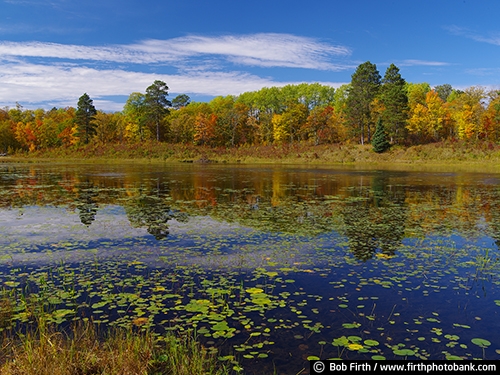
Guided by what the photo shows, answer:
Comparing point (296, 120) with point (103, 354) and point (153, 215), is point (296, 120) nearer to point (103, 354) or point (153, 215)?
point (153, 215)

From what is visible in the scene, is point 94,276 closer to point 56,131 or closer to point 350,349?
point 350,349

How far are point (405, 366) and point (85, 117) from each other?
3776 inches

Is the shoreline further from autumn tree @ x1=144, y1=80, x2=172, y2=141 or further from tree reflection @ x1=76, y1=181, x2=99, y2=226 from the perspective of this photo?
tree reflection @ x1=76, y1=181, x2=99, y2=226

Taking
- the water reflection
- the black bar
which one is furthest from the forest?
the black bar

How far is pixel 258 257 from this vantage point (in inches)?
410

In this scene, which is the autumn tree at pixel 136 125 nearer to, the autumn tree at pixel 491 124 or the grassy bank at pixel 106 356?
the autumn tree at pixel 491 124

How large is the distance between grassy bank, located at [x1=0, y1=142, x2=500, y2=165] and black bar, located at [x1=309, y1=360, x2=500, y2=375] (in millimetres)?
62687

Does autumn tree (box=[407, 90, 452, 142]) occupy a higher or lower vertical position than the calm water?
higher

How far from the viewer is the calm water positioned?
19.6 ft

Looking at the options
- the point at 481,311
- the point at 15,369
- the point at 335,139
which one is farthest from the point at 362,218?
the point at 335,139

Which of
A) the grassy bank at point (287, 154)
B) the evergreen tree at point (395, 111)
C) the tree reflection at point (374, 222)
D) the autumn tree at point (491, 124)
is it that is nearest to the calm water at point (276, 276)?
the tree reflection at point (374, 222)

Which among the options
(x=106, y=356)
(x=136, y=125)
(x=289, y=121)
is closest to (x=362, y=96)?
(x=289, y=121)

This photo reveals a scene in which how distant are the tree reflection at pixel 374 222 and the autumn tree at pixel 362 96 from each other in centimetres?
5497

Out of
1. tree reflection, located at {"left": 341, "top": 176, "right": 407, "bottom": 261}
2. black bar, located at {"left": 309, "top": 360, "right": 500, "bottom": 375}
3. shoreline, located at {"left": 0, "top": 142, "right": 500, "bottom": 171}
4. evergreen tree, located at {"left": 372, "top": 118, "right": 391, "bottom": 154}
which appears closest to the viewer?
black bar, located at {"left": 309, "top": 360, "right": 500, "bottom": 375}
